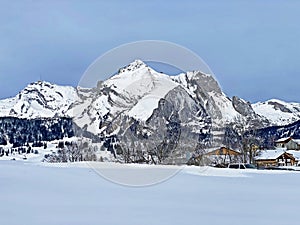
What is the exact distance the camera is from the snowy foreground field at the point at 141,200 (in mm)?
5492

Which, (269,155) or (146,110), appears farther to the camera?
(269,155)

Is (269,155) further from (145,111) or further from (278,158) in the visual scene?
(145,111)

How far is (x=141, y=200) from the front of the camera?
22.2 feet

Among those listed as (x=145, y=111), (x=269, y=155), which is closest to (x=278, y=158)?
(x=269, y=155)

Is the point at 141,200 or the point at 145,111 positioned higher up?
the point at 145,111

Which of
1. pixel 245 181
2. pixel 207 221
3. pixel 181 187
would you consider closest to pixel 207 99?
pixel 245 181

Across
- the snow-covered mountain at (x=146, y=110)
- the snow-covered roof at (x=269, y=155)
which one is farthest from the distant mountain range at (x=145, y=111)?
the snow-covered roof at (x=269, y=155)

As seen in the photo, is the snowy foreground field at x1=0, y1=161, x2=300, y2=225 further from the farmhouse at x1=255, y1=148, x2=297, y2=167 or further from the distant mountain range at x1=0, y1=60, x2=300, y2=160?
the farmhouse at x1=255, y1=148, x2=297, y2=167

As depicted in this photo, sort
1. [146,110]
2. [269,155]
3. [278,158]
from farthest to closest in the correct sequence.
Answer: [278,158] → [269,155] → [146,110]

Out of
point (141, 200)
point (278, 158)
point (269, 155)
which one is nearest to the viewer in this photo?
point (141, 200)

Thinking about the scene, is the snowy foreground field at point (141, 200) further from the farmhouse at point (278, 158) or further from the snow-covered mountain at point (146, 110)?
the farmhouse at point (278, 158)

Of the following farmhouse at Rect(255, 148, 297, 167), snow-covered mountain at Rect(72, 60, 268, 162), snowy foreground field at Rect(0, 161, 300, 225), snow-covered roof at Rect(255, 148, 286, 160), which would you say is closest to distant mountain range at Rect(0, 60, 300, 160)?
snow-covered mountain at Rect(72, 60, 268, 162)

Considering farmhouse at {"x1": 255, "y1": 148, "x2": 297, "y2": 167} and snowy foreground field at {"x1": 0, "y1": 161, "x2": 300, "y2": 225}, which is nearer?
snowy foreground field at {"x1": 0, "y1": 161, "x2": 300, "y2": 225}

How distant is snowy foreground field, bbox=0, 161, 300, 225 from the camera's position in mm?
5492
